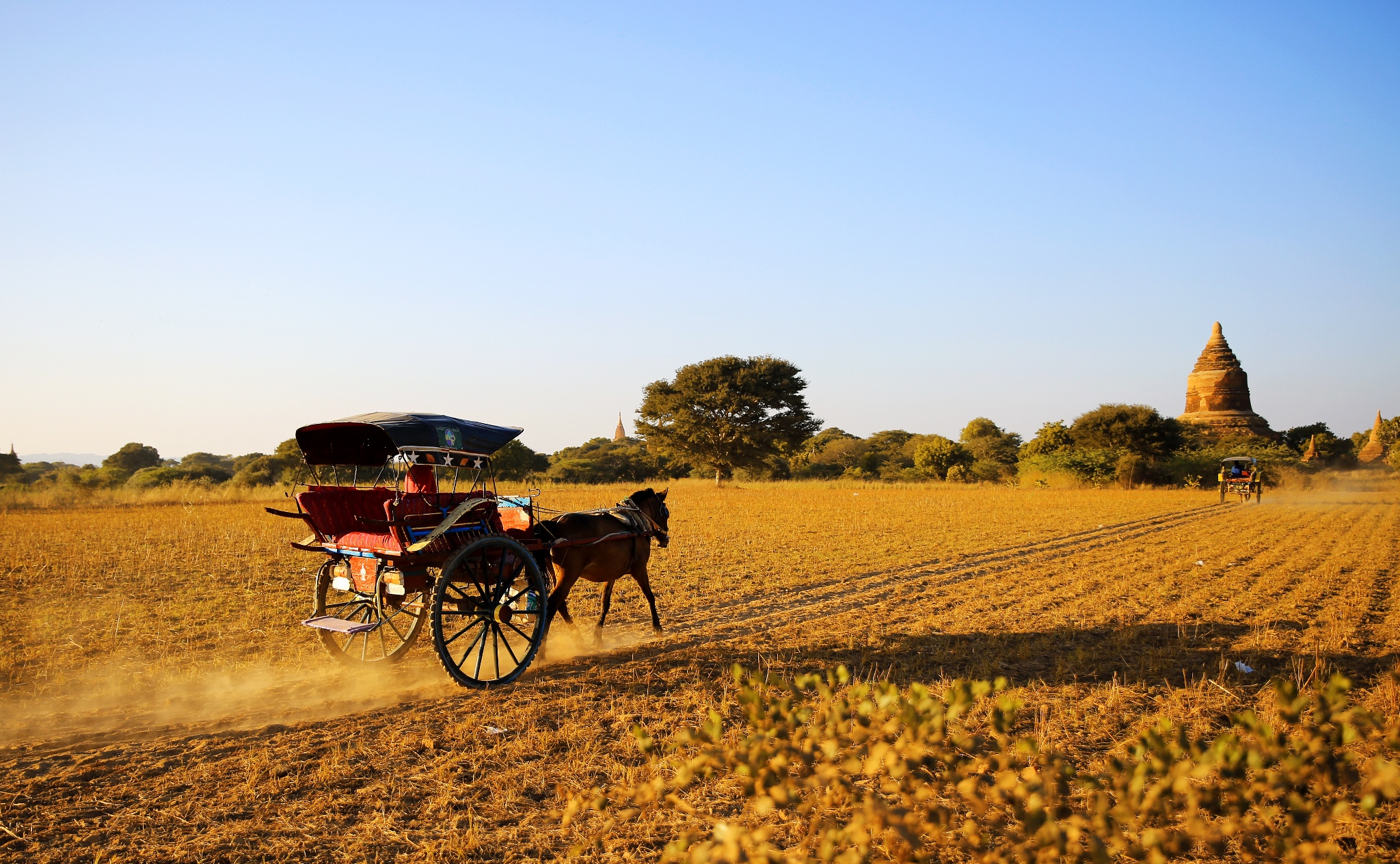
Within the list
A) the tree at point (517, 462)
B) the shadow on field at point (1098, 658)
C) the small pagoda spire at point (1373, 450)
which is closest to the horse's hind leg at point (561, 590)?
the shadow on field at point (1098, 658)

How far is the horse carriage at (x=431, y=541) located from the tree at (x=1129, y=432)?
41.9 m

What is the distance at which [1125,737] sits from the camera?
4.84 meters

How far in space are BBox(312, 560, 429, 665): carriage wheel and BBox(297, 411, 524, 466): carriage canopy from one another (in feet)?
3.09

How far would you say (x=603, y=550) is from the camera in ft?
23.5

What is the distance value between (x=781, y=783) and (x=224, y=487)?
3190cm

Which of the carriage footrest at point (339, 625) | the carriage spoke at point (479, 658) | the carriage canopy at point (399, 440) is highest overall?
the carriage canopy at point (399, 440)

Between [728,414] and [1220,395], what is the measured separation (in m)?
41.2

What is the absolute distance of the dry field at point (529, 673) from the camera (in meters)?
3.78

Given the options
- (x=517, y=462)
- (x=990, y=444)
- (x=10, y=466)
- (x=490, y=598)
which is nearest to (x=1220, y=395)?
(x=990, y=444)

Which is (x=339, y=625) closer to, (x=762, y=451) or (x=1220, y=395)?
(x=762, y=451)

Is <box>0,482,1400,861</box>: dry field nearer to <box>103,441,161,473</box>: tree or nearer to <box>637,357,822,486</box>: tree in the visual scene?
<box>637,357,822,486</box>: tree

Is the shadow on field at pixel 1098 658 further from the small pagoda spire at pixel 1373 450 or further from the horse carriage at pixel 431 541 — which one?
the small pagoda spire at pixel 1373 450

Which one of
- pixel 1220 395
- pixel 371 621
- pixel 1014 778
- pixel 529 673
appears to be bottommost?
pixel 529 673

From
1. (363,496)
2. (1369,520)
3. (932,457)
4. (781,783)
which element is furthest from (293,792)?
(932,457)
